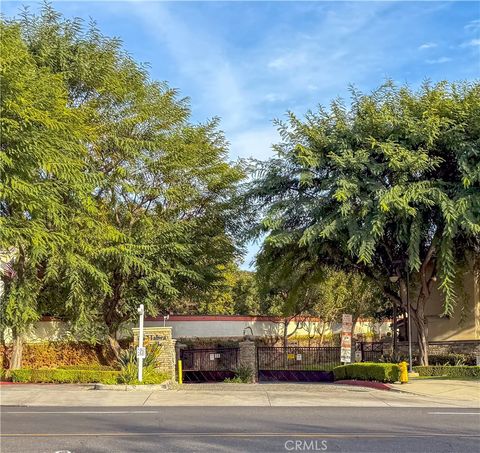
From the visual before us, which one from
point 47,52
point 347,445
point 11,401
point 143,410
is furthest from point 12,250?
point 347,445

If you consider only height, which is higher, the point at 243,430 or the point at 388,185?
the point at 388,185

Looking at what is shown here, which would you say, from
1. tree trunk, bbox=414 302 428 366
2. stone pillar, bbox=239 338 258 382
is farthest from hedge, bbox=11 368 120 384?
tree trunk, bbox=414 302 428 366

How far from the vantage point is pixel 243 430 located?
33.0 feet

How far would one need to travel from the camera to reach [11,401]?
16.1m

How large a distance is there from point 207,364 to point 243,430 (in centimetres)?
2115

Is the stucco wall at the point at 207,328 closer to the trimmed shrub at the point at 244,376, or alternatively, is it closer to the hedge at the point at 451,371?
the trimmed shrub at the point at 244,376

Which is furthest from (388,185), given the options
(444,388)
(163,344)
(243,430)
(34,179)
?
(243,430)

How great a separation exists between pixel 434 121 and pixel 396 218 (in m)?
3.81

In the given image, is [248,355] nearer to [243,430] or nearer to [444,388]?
[444,388]

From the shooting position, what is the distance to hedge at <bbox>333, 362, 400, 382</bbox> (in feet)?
66.6

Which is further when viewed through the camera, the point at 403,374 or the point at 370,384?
the point at 370,384

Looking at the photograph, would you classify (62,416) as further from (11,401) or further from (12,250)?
(12,250)

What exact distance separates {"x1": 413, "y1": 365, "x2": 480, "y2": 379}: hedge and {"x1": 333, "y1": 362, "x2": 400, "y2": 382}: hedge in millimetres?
2230

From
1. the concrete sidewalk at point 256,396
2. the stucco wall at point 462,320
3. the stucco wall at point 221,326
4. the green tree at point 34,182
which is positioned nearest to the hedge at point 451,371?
the concrete sidewalk at point 256,396
